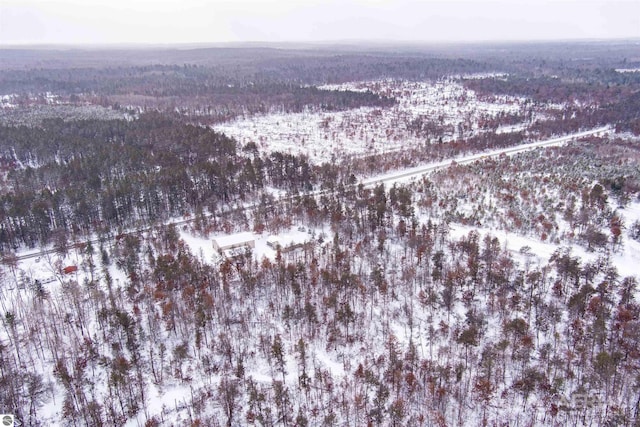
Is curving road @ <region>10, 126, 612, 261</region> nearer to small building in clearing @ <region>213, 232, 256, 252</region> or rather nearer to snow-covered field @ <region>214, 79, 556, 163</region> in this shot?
small building in clearing @ <region>213, 232, 256, 252</region>

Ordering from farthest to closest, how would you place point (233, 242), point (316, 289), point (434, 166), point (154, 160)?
point (434, 166)
point (154, 160)
point (233, 242)
point (316, 289)

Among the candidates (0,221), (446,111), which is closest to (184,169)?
(0,221)

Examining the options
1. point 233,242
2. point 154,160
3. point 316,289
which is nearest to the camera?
point 316,289

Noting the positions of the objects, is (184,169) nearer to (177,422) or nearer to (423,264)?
→ (423,264)

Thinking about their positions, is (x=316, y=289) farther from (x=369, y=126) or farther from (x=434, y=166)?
(x=369, y=126)

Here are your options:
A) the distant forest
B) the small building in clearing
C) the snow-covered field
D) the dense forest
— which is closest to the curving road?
the dense forest

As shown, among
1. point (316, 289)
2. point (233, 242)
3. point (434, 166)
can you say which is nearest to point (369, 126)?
point (434, 166)
